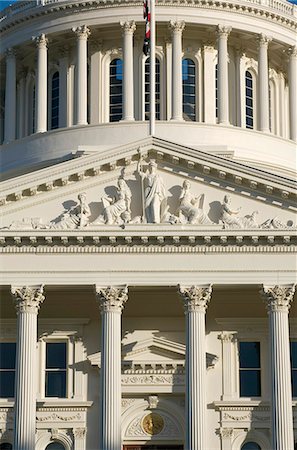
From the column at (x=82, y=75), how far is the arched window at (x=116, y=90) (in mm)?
1329

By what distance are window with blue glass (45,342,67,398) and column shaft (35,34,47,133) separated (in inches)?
571

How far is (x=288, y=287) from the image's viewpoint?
4431cm

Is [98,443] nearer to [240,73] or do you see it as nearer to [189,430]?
[189,430]

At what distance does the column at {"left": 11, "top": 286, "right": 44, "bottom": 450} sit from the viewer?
43250 millimetres

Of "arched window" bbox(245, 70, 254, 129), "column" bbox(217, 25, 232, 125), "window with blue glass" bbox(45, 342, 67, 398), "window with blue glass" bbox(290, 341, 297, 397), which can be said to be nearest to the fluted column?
"column" bbox(217, 25, 232, 125)

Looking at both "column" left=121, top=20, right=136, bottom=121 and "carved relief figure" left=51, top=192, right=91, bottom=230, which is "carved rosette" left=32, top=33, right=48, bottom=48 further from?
"carved relief figure" left=51, top=192, right=91, bottom=230

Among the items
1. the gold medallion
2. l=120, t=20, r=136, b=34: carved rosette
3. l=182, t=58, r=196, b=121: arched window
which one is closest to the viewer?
the gold medallion

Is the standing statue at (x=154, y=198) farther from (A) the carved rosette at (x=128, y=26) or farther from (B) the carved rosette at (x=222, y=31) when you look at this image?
(B) the carved rosette at (x=222, y=31)

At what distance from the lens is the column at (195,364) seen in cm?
4312

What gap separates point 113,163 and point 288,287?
6.37 meters

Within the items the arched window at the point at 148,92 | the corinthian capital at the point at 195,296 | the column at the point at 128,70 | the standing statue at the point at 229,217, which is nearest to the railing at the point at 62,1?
the column at the point at 128,70

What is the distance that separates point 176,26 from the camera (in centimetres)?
5962

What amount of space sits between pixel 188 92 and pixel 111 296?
18.2 m

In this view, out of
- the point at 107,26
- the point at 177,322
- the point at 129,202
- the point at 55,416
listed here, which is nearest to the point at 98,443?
the point at 55,416
